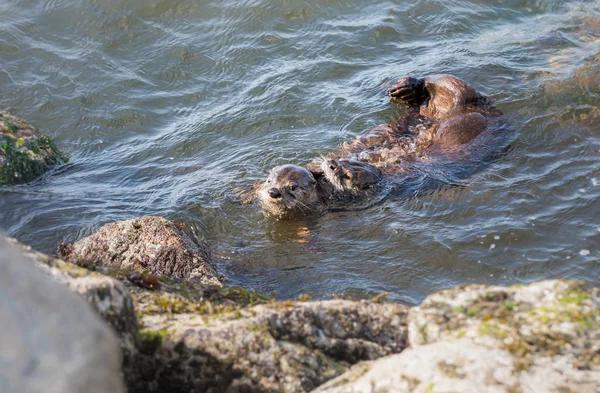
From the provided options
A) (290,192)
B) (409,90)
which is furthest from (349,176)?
(409,90)

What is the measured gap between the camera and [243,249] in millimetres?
5727

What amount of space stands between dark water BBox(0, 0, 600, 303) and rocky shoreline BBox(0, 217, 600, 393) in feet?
6.62

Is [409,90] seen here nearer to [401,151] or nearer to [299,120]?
[401,151]

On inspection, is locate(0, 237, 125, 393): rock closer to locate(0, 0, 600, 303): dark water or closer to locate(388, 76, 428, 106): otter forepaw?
locate(0, 0, 600, 303): dark water

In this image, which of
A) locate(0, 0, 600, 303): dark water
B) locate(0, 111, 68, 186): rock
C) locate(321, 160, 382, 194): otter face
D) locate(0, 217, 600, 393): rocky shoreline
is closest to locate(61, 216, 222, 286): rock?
locate(0, 0, 600, 303): dark water

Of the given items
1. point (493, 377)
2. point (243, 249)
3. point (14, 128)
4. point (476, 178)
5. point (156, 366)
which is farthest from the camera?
point (14, 128)

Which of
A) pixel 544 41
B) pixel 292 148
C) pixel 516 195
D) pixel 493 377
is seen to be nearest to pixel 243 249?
pixel 292 148

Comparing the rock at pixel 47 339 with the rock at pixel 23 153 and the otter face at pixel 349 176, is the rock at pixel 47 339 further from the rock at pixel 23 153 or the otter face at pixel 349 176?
the rock at pixel 23 153

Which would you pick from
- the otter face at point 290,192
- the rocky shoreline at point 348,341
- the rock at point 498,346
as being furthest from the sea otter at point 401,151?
the rock at point 498,346

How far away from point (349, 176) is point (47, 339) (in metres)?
4.61

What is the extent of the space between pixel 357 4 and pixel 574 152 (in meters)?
5.19

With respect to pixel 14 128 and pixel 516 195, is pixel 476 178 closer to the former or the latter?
pixel 516 195

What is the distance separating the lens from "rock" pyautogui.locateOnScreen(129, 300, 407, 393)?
2545 millimetres

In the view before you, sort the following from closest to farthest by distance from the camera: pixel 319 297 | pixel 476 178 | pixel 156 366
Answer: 1. pixel 156 366
2. pixel 319 297
3. pixel 476 178
